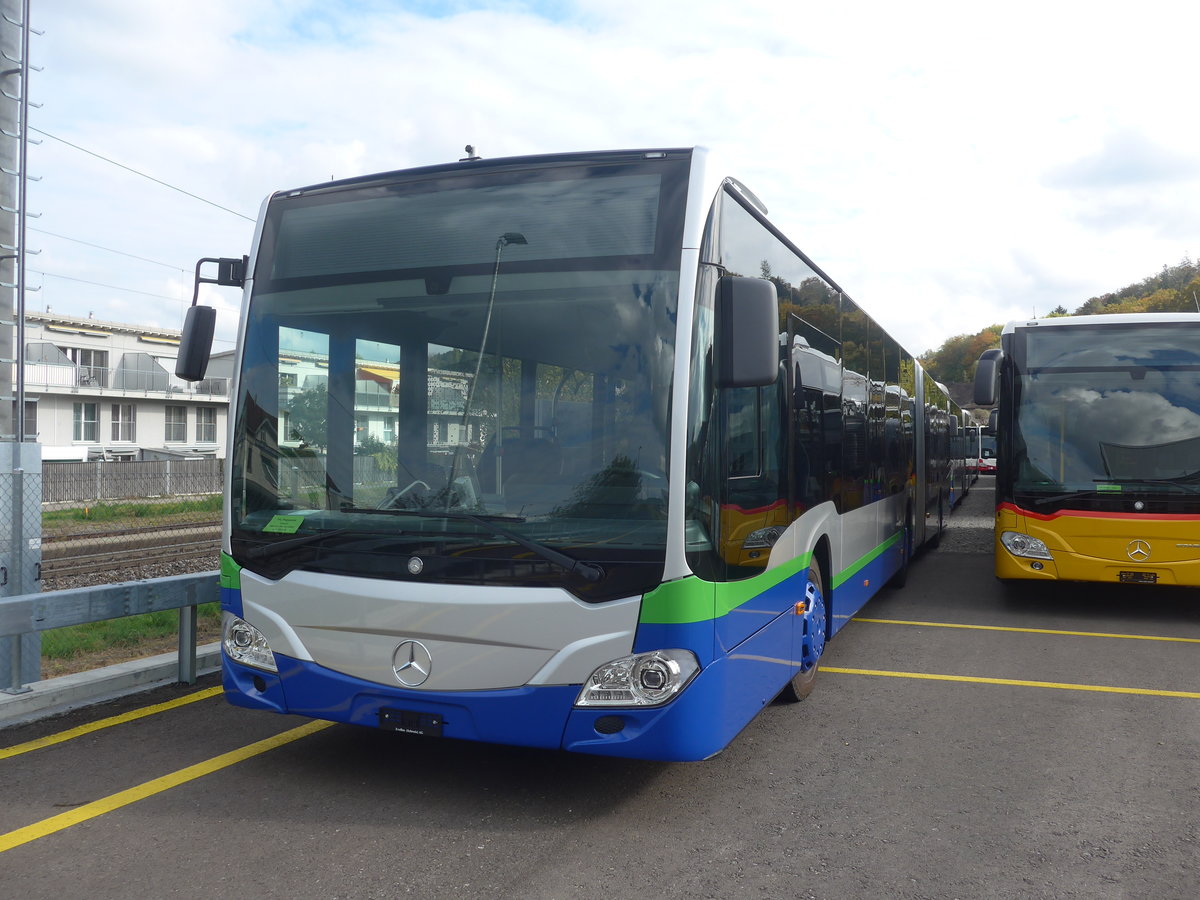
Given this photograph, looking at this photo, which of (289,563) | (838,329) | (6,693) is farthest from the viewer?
(838,329)

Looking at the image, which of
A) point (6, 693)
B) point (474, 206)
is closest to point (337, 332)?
point (474, 206)

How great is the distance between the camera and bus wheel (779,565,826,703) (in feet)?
20.9

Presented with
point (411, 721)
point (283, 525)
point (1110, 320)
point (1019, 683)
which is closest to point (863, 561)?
point (1019, 683)

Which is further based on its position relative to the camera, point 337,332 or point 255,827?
point 337,332

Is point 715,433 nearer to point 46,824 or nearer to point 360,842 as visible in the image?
point 360,842

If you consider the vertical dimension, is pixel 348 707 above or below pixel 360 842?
above

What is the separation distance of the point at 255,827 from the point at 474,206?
9.30 feet

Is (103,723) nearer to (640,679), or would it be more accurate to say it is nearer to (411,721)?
(411,721)

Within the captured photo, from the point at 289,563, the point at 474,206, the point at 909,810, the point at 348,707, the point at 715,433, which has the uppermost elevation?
the point at 474,206

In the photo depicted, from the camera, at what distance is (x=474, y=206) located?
4.78m

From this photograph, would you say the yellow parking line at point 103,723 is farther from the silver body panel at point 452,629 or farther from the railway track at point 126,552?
the railway track at point 126,552

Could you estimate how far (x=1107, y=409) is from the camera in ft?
32.9

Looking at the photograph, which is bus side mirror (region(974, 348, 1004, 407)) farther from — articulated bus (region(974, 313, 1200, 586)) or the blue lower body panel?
the blue lower body panel

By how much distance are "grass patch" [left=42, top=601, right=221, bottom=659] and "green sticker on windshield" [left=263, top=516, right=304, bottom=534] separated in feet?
14.8
